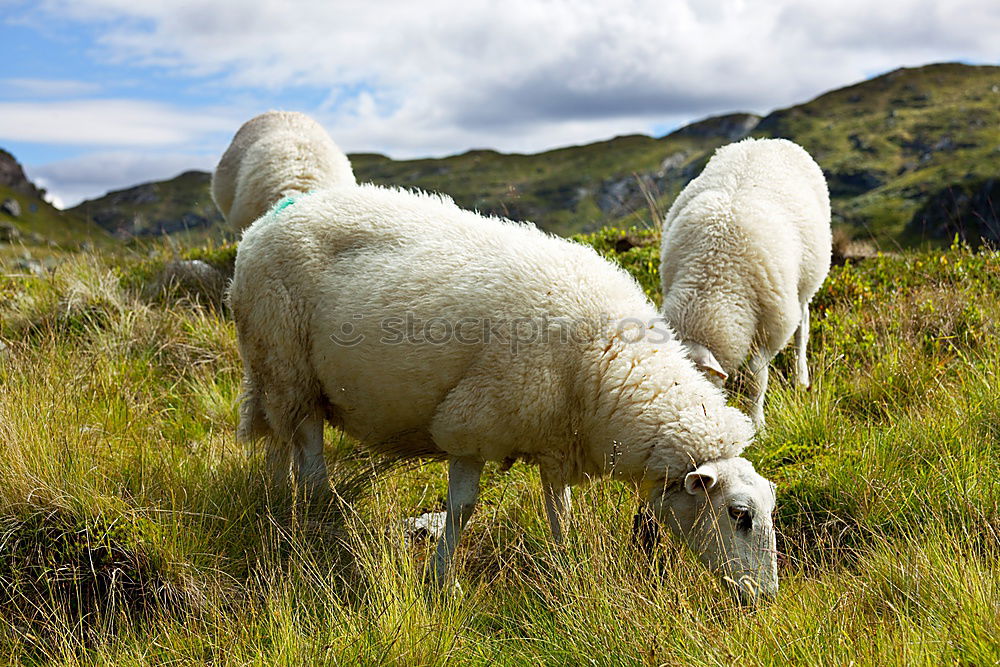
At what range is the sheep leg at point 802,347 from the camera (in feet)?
21.4

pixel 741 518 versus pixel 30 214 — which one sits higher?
pixel 30 214

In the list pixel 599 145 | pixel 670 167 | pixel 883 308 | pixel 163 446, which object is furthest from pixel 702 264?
pixel 599 145

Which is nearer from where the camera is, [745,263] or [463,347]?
[463,347]

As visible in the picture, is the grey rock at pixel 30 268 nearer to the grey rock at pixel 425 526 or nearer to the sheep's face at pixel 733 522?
the grey rock at pixel 425 526

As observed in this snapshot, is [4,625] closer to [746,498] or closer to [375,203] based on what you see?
[375,203]

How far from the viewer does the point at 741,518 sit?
3.52 meters

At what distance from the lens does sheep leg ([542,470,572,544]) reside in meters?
3.96

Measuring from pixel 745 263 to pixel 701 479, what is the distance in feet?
8.95

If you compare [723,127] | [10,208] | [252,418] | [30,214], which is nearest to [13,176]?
[30,214]

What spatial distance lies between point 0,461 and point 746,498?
12.2ft

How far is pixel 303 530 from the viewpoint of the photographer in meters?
3.79

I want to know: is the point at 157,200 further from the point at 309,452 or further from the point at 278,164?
the point at 309,452

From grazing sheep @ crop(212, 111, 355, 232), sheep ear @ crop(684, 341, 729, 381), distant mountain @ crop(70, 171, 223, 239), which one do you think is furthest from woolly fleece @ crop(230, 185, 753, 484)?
distant mountain @ crop(70, 171, 223, 239)

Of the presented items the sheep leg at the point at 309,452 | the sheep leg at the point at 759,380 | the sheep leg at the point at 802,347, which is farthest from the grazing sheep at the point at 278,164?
the sheep leg at the point at 802,347
